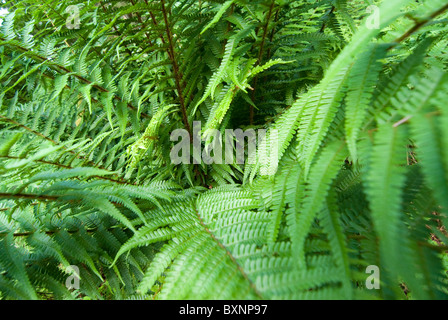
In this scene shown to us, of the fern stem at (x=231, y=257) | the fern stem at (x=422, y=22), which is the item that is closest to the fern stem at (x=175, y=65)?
the fern stem at (x=231, y=257)

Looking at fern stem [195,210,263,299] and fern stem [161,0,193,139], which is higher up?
fern stem [161,0,193,139]

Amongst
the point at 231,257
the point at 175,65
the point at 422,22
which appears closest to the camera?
the point at 422,22

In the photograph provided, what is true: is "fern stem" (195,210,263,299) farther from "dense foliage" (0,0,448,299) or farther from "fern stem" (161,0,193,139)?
"fern stem" (161,0,193,139)

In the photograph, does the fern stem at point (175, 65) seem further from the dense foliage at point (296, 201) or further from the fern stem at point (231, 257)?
the fern stem at point (231, 257)

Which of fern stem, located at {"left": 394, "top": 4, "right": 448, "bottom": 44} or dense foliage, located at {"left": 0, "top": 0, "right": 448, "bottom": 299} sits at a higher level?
fern stem, located at {"left": 394, "top": 4, "right": 448, "bottom": 44}

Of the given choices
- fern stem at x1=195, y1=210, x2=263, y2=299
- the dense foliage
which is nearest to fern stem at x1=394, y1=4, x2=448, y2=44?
the dense foliage

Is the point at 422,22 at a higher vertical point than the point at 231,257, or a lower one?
higher

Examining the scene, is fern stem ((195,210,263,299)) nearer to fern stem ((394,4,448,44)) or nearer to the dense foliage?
the dense foliage

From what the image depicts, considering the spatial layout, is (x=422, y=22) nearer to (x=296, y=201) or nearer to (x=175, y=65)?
(x=296, y=201)

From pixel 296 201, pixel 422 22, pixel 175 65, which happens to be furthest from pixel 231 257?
pixel 175 65

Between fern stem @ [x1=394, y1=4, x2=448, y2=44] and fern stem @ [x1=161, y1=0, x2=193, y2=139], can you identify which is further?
fern stem @ [x1=161, y1=0, x2=193, y2=139]

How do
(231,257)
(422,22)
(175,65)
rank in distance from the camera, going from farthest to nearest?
(175,65) → (231,257) → (422,22)

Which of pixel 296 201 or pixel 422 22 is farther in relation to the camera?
pixel 296 201
